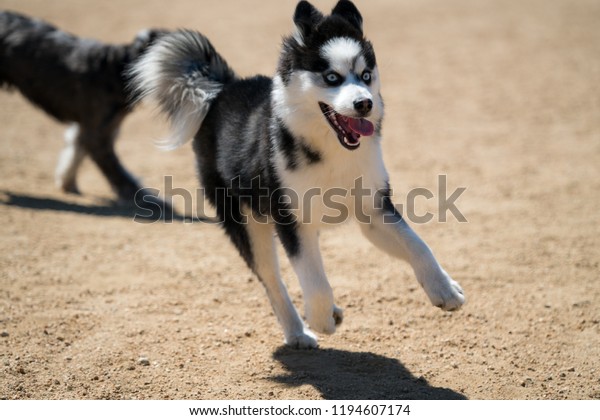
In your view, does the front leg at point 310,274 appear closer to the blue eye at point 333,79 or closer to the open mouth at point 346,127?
the open mouth at point 346,127

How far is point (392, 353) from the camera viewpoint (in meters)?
5.17

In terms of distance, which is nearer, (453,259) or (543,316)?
(543,316)

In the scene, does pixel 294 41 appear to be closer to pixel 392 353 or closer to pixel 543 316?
pixel 392 353

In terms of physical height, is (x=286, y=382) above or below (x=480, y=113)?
below

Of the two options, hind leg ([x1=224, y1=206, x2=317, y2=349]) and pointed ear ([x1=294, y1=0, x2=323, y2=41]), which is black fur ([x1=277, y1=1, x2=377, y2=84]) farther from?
hind leg ([x1=224, y1=206, x2=317, y2=349])

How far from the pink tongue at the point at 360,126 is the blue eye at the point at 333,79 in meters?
0.22

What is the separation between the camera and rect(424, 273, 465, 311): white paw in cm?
450

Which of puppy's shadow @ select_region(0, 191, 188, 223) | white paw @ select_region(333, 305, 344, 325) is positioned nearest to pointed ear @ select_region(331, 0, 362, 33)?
white paw @ select_region(333, 305, 344, 325)

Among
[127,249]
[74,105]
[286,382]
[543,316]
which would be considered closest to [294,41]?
[286,382]

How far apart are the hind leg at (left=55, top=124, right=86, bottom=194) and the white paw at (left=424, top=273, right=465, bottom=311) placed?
18.6 feet

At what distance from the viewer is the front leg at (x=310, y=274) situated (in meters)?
4.63

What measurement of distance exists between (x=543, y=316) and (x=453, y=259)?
4.11ft

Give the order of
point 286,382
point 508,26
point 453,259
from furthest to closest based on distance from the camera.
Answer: point 508,26 < point 453,259 < point 286,382

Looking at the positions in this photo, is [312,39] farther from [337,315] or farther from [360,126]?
[337,315]
